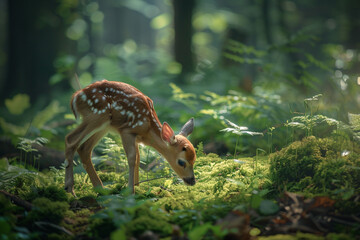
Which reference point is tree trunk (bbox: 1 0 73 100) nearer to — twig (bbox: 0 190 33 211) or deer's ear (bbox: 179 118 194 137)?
deer's ear (bbox: 179 118 194 137)

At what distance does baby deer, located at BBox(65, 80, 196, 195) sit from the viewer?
347 centimetres

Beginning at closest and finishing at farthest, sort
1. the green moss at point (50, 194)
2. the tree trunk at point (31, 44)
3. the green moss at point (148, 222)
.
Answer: the green moss at point (148, 222) < the green moss at point (50, 194) < the tree trunk at point (31, 44)

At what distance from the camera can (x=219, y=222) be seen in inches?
89.4

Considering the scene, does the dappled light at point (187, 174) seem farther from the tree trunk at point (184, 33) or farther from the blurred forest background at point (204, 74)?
the tree trunk at point (184, 33)

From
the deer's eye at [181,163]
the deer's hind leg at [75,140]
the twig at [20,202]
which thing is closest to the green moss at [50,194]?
the twig at [20,202]

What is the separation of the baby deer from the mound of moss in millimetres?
1017

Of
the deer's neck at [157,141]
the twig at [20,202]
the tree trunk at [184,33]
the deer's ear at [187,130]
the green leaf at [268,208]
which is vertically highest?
the tree trunk at [184,33]

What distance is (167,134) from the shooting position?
11.4ft

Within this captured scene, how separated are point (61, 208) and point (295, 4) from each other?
59.7 ft

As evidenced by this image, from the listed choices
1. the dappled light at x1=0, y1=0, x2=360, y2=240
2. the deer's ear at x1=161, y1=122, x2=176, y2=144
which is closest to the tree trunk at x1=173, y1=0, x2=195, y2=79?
the dappled light at x1=0, y1=0, x2=360, y2=240

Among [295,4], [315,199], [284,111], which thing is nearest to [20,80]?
[284,111]

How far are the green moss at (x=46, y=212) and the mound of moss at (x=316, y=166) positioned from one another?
2.00 m

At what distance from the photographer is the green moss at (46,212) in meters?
2.49

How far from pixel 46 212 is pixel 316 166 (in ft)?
8.39
